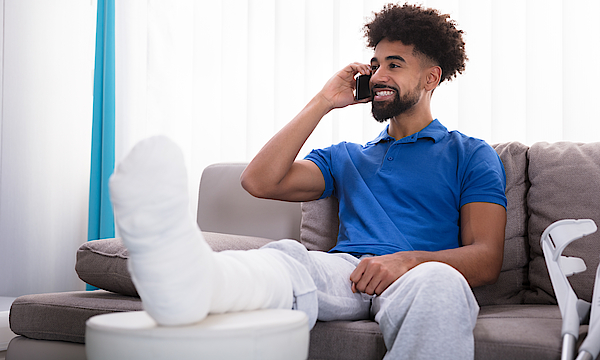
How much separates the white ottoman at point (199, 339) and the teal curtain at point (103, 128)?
69.4 inches

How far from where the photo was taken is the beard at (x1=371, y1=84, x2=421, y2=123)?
1.46 m

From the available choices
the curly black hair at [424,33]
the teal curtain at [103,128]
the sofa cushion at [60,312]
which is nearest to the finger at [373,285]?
the sofa cushion at [60,312]

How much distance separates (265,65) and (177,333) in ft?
6.10

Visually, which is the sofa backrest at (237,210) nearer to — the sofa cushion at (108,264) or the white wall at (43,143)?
the sofa cushion at (108,264)

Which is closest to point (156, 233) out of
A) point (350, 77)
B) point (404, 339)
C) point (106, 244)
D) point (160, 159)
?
point (160, 159)

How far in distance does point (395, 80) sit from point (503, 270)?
2.01ft

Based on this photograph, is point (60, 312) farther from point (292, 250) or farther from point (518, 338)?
point (518, 338)

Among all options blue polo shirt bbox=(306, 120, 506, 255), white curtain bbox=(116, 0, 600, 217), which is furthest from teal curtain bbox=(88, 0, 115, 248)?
blue polo shirt bbox=(306, 120, 506, 255)

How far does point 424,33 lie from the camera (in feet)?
5.01

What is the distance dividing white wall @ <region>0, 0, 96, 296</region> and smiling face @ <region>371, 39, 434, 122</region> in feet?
5.21

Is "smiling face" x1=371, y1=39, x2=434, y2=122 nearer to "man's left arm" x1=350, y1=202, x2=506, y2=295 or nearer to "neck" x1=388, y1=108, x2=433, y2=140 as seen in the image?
"neck" x1=388, y1=108, x2=433, y2=140

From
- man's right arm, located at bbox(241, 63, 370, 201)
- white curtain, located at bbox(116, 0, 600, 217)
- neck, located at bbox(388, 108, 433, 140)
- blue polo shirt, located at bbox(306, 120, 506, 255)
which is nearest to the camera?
blue polo shirt, located at bbox(306, 120, 506, 255)

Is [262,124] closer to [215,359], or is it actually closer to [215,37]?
[215,37]

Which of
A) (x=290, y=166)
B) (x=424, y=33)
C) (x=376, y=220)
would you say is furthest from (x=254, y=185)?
(x=424, y=33)
